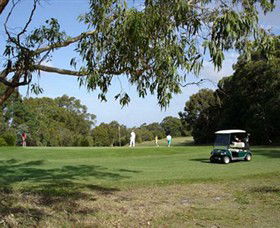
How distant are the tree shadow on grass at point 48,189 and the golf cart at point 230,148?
20.6 feet

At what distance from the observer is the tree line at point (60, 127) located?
197 feet

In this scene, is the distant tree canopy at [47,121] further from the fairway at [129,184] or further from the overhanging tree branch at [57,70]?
the overhanging tree branch at [57,70]

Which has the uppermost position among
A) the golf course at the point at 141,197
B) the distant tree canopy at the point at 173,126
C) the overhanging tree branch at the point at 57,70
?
the distant tree canopy at the point at 173,126

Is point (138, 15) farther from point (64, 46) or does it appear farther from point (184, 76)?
point (64, 46)

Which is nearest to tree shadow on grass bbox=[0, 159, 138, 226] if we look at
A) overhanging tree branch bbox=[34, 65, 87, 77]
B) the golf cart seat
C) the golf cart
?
overhanging tree branch bbox=[34, 65, 87, 77]

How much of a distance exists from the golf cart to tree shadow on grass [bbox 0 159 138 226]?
627cm

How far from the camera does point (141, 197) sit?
1175cm

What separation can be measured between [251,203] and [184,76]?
4733 mm

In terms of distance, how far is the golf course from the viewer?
8.71 metres

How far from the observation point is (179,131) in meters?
89.9

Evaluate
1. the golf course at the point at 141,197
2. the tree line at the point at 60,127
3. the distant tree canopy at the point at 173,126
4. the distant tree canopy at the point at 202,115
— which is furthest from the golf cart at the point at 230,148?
the distant tree canopy at the point at 173,126

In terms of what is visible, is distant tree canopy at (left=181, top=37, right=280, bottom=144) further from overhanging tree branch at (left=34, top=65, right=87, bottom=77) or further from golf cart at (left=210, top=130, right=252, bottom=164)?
overhanging tree branch at (left=34, top=65, right=87, bottom=77)

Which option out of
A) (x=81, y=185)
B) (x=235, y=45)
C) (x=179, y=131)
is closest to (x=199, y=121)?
(x=179, y=131)

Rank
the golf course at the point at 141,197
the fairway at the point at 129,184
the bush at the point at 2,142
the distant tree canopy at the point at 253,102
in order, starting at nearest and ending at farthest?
the golf course at the point at 141,197
the fairway at the point at 129,184
the bush at the point at 2,142
the distant tree canopy at the point at 253,102
